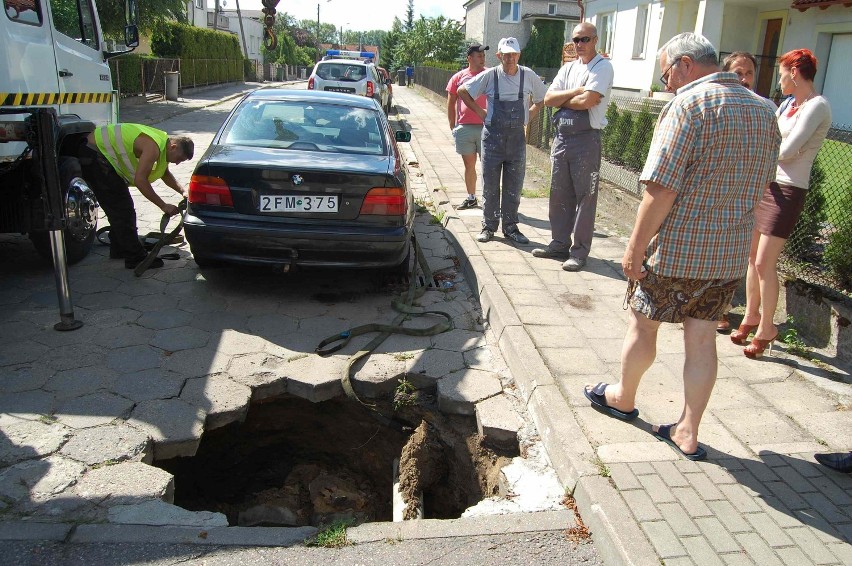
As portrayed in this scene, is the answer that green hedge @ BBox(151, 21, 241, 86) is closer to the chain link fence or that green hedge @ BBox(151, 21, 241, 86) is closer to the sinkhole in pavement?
the sinkhole in pavement

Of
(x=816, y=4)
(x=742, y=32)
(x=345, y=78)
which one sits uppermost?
(x=816, y=4)

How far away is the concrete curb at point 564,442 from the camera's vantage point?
8.92 feet

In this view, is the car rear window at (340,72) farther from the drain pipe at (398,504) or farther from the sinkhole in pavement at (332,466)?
the drain pipe at (398,504)

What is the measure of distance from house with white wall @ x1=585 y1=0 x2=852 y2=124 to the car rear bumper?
49.4 ft

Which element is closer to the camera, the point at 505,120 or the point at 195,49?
the point at 505,120

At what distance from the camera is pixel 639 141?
871 centimetres

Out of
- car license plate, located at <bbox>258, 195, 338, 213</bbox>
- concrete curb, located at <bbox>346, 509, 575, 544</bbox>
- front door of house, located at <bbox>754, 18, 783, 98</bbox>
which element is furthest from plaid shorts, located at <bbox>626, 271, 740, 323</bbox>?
front door of house, located at <bbox>754, 18, 783, 98</bbox>

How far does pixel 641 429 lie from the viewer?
3.55 m

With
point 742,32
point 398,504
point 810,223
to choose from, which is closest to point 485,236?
point 810,223

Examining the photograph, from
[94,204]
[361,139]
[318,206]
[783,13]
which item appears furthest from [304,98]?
[783,13]

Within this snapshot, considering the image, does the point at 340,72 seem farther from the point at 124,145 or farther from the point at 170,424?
the point at 170,424

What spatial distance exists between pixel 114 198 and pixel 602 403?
4.42 metres

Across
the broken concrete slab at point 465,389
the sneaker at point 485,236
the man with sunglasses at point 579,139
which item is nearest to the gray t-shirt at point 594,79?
the man with sunglasses at point 579,139

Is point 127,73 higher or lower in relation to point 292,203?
higher
